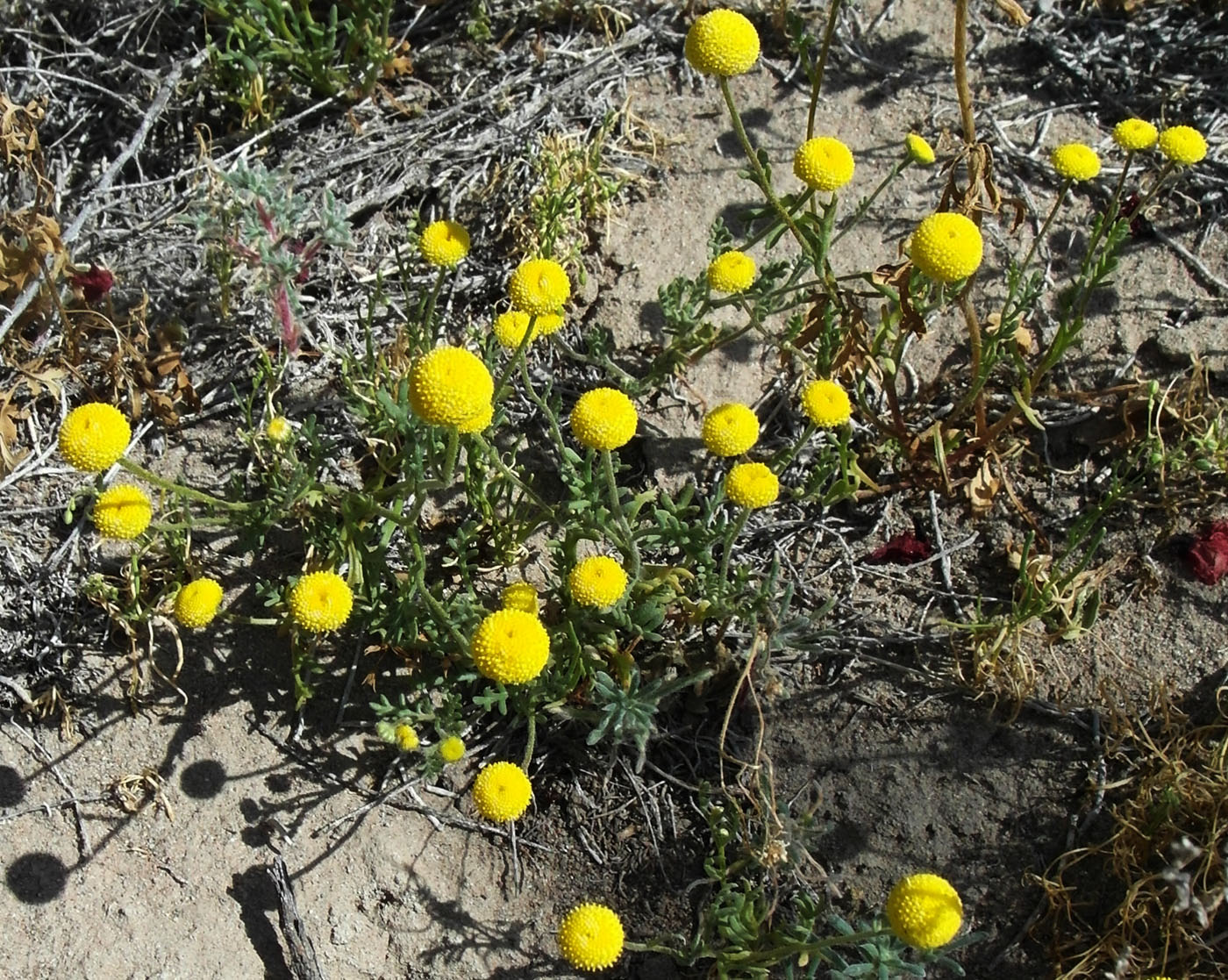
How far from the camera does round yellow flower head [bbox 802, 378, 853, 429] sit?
273 centimetres

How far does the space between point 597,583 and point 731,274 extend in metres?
0.97

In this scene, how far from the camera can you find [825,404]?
2.73m

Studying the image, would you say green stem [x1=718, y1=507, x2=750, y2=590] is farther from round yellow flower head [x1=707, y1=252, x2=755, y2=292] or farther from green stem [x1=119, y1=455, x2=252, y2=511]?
green stem [x1=119, y1=455, x2=252, y2=511]

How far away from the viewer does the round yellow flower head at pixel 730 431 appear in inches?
102

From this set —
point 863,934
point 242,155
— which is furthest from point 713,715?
point 242,155

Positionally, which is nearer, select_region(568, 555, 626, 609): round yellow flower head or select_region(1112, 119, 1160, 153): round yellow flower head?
select_region(568, 555, 626, 609): round yellow flower head

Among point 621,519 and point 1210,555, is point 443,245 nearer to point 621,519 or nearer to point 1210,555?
point 621,519

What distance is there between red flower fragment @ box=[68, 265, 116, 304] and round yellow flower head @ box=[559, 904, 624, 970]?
7.94ft

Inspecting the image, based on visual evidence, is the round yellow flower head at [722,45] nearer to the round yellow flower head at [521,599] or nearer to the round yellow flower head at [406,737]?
the round yellow flower head at [521,599]

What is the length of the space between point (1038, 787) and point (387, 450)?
6.81 feet

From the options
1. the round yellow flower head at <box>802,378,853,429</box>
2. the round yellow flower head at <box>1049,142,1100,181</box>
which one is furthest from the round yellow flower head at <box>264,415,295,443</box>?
the round yellow flower head at <box>1049,142,1100,181</box>

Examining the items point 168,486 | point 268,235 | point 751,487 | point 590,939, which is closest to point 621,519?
point 751,487

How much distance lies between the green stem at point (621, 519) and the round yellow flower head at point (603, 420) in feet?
0.17

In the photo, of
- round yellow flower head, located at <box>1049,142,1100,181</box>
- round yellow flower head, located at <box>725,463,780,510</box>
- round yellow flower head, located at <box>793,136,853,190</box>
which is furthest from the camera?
round yellow flower head, located at <box>1049,142,1100,181</box>
